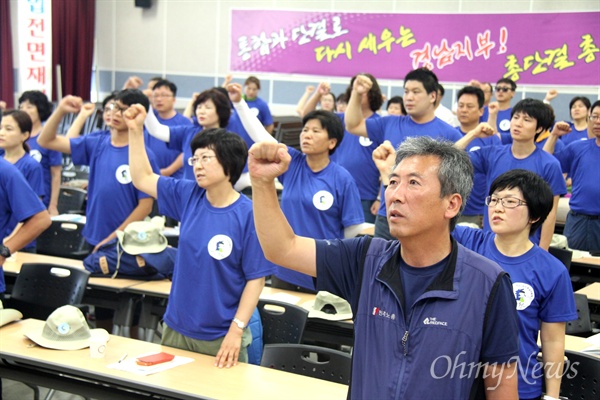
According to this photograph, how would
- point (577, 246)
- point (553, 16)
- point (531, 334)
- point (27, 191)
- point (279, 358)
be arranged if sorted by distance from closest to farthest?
point (531, 334) < point (279, 358) < point (27, 191) < point (577, 246) < point (553, 16)

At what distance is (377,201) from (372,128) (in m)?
1.45

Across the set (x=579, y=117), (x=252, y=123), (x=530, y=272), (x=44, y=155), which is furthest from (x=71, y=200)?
(x=579, y=117)

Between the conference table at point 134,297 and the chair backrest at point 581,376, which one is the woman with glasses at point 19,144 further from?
the chair backrest at point 581,376

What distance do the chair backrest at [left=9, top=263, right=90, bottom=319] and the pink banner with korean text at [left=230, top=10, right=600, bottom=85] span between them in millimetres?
7301

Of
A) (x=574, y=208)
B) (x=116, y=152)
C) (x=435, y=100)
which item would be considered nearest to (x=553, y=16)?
(x=574, y=208)

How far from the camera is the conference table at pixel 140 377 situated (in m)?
2.88

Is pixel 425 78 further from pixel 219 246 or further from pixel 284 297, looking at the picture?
pixel 219 246

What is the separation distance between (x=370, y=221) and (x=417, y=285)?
15.8ft

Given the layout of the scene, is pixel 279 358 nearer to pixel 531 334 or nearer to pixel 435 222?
pixel 531 334

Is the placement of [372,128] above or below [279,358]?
above

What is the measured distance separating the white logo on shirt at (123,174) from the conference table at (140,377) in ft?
5.24

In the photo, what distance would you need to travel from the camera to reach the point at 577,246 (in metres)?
6.17

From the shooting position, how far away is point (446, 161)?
1.97 m

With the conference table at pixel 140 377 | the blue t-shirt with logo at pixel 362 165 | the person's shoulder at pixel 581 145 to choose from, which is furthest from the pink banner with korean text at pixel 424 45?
the conference table at pixel 140 377
